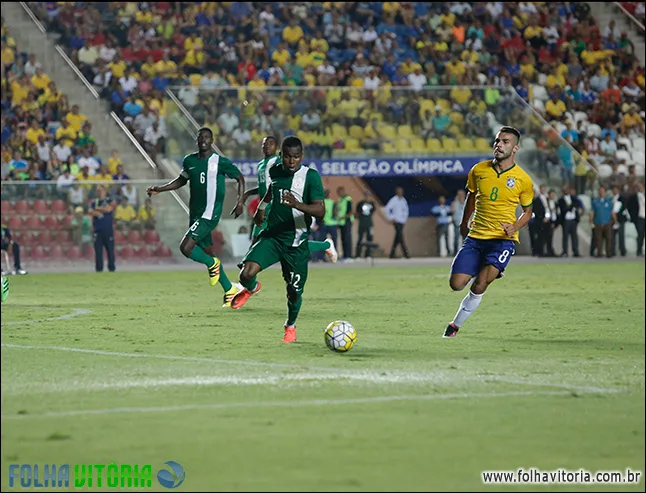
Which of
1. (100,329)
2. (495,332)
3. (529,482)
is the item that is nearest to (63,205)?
(100,329)

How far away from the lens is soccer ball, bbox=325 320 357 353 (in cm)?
1255

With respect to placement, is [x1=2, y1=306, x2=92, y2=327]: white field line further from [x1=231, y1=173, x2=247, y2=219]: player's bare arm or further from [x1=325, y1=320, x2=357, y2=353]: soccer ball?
[x1=325, y1=320, x2=357, y2=353]: soccer ball

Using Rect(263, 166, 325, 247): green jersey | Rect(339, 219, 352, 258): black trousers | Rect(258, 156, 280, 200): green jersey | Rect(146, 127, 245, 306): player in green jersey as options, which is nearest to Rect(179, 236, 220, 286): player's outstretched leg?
Rect(146, 127, 245, 306): player in green jersey

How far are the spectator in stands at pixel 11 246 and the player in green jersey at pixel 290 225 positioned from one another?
55.9ft

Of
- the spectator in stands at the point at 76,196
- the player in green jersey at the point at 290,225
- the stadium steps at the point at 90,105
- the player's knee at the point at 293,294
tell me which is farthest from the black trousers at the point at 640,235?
the player's knee at the point at 293,294

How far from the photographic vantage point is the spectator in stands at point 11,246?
97.7ft

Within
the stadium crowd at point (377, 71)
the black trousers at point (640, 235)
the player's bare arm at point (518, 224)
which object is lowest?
the black trousers at point (640, 235)

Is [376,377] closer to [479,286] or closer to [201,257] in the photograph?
[479,286]

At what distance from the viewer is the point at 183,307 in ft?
62.5

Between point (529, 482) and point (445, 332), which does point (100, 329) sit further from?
point (529, 482)

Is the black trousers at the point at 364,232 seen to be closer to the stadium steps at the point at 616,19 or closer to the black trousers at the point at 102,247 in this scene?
the black trousers at the point at 102,247

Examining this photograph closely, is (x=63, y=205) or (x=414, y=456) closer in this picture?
(x=414, y=456)

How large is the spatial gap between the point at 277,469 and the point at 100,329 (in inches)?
341

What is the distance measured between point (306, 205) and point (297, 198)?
43 centimetres
